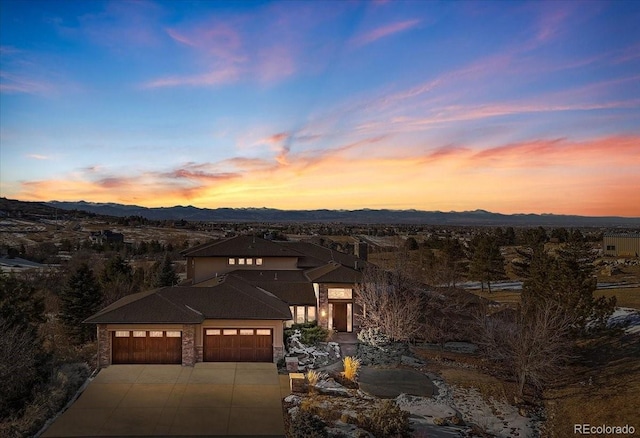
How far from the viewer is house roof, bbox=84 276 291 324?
76.4 ft

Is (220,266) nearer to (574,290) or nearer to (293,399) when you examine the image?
(293,399)

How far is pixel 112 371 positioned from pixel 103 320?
8.35ft

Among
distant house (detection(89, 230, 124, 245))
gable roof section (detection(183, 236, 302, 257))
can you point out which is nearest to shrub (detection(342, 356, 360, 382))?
gable roof section (detection(183, 236, 302, 257))

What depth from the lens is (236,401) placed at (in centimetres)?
1922

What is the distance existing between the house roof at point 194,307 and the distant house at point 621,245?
228ft

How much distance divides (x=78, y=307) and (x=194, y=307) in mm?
16501

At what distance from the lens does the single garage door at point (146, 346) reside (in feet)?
76.8

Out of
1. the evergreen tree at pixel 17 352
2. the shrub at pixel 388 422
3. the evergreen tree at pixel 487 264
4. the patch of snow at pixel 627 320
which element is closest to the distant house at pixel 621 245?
the evergreen tree at pixel 487 264

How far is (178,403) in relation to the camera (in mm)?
19000

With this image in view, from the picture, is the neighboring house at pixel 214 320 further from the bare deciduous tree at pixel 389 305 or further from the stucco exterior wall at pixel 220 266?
the stucco exterior wall at pixel 220 266

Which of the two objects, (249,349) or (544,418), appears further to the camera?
(249,349)

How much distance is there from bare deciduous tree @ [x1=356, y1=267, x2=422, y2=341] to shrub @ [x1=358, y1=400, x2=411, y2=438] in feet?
29.5

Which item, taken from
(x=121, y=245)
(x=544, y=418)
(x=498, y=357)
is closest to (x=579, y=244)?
(x=498, y=357)

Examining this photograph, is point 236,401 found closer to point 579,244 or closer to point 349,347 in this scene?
point 349,347
